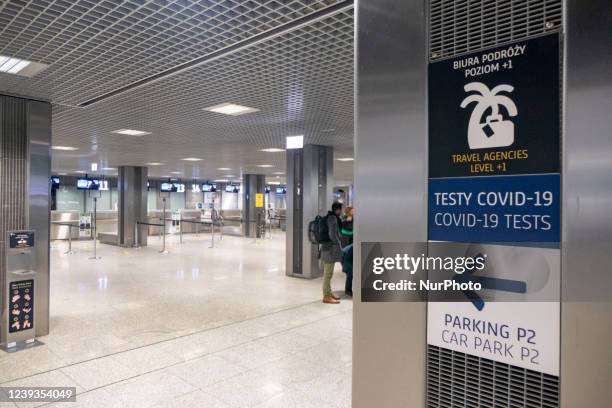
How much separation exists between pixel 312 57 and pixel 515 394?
115 inches

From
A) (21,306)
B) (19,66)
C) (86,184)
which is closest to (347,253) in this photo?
(21,306)

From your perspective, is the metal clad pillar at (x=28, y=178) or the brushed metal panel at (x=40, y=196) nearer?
the metal clad pillar at (x=28, y=178)

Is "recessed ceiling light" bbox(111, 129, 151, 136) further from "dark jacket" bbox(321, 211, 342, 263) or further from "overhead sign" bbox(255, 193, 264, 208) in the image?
"overhead sign" bbox(255, 193, 264, 208)

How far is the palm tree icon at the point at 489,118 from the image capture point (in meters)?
1.54

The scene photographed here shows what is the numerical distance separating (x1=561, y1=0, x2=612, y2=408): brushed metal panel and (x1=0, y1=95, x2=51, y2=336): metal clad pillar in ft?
17.4

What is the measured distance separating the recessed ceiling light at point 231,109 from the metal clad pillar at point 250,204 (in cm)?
1282

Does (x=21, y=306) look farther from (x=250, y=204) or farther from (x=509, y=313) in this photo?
(x=250, y=204)

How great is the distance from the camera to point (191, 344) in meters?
4.64

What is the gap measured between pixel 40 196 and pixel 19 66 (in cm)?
171

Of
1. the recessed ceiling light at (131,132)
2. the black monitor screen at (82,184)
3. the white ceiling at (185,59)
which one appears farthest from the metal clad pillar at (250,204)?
the white ceiling at (185,59)

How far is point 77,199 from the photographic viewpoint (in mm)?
25422

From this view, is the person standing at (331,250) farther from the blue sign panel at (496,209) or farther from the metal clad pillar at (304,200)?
the blue sign panel at (496,209)

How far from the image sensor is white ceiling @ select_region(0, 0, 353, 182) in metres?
2.71

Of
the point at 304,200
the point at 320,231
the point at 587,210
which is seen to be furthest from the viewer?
the point at 304,200
